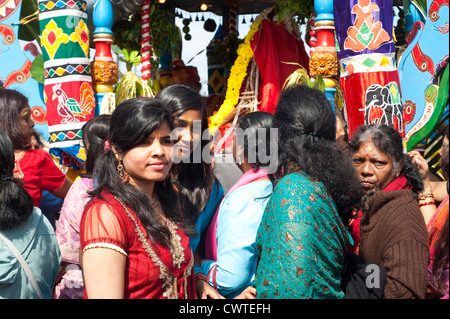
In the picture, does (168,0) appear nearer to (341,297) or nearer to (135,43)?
(135,43)

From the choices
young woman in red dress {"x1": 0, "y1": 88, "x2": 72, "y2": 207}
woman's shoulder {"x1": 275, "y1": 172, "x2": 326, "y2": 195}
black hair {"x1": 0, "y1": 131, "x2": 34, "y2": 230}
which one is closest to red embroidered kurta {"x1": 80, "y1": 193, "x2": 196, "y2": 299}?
woman's shoulder {"x1": 275, "y1": 172, "x2": 326, "y2": 195}

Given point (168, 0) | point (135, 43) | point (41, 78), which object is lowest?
point (41, 78)

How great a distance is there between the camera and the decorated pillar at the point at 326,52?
4801 millimetres

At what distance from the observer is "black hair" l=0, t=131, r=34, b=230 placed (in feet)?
7.49

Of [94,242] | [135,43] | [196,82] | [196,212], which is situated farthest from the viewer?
[196,82]

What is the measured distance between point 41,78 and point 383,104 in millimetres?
3254

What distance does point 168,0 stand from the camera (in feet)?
26.2

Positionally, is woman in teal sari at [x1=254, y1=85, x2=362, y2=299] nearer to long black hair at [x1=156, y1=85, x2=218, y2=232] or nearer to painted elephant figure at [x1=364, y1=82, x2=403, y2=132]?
long black hair at [x1=156, y1=85, x2=218, y2=232]

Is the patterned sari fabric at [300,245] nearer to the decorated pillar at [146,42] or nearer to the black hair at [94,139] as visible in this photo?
the black hair at [94,139]

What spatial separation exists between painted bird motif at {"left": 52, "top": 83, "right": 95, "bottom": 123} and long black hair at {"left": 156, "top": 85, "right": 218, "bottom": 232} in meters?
2.45

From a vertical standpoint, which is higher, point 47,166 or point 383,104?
point 383,104

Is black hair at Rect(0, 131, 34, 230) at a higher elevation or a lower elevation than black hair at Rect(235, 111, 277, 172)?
lower

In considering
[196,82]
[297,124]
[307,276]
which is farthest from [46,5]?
[307,276]

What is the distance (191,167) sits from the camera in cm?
275
